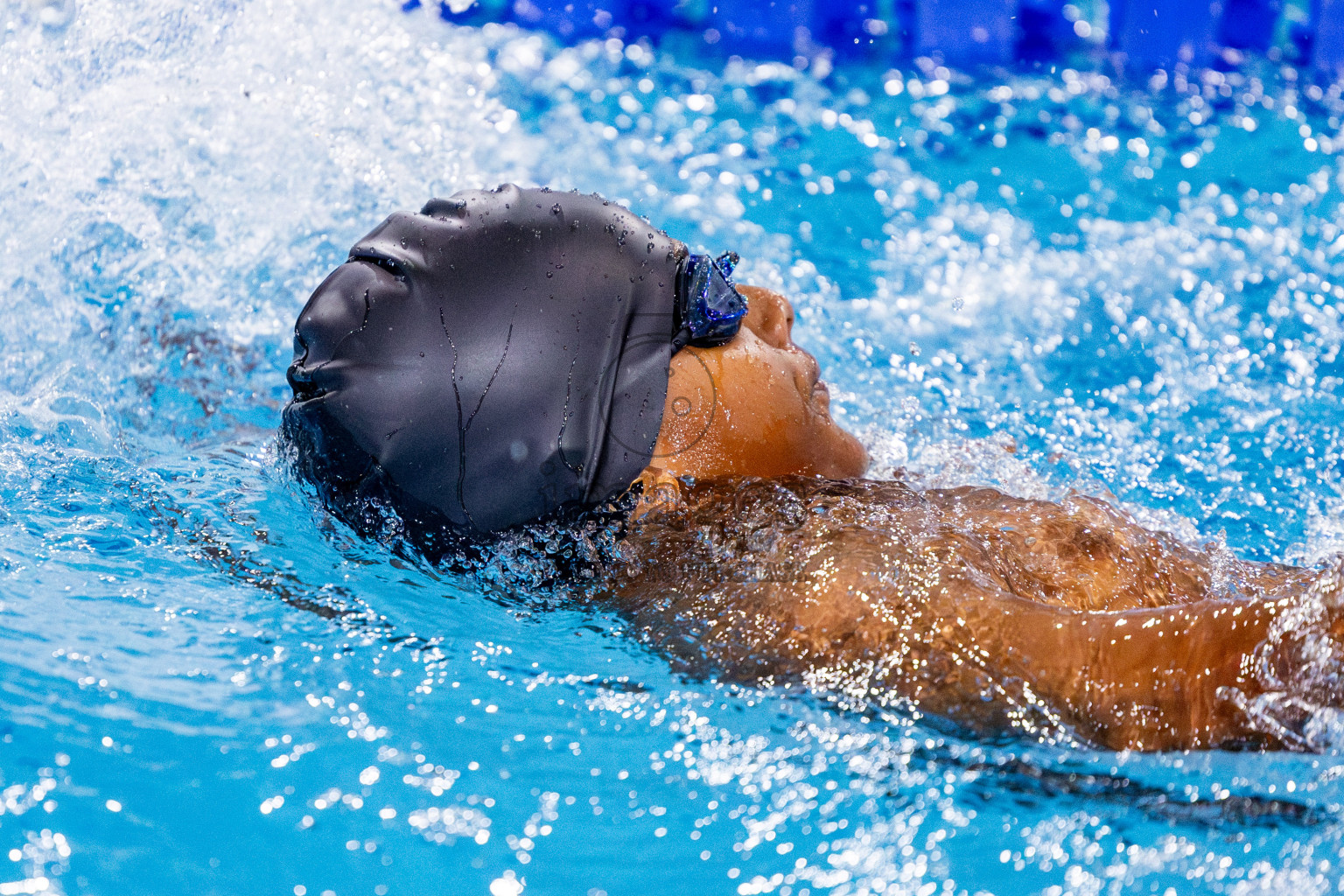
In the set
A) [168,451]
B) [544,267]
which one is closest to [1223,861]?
[544,267]

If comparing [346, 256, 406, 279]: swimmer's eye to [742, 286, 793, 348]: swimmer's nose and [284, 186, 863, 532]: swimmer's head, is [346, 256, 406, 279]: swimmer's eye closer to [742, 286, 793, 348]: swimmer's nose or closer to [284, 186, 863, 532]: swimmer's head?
[284, 186, 863, 532]: swimmer's head

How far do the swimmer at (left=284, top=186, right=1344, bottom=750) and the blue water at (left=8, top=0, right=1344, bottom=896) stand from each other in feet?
0.34

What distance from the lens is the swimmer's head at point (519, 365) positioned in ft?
5.72

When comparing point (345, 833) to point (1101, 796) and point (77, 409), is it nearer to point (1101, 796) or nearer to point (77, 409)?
point (1101, 796)

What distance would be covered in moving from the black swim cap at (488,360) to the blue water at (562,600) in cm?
24

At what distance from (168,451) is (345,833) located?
121 centimetres

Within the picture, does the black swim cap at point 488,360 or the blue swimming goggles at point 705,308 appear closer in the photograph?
the black swim cap at point 488,360

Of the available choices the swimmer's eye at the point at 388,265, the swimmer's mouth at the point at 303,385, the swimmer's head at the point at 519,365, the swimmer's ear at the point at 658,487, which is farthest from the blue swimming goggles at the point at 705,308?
the swimmer's mouth at the point at 303,385

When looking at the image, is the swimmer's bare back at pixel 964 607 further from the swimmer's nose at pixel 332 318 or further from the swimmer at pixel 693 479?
the swimmer's nose at pixel 332 318

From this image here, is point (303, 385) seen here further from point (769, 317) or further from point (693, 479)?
point (769, 317)

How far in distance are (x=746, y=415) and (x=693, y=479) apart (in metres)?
0.14

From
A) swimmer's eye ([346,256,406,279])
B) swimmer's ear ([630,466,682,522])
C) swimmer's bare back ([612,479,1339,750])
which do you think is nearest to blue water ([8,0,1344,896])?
swimmer's bare back ([612,479,1339,750])

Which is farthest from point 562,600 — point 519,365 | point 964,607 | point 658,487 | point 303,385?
point 964,607

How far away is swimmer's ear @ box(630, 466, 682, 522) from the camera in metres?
1.84
